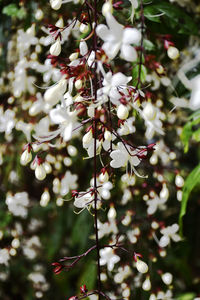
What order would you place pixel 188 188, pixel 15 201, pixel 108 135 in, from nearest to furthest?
pixel 108 135 < pixel 188 188 < pixel 15 201

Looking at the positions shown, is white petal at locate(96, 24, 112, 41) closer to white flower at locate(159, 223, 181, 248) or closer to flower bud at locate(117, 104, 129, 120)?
flower bud at locate(117, 104, 129, 120)

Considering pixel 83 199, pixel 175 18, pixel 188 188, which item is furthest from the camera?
pixel 175 18

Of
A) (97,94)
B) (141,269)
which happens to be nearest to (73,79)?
(97,94)

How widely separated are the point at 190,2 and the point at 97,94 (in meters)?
1.08

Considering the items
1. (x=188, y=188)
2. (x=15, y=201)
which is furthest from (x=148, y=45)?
(x=15, y=201)

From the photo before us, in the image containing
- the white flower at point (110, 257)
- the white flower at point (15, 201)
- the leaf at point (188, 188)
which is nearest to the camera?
the leaf at point (188, 188)

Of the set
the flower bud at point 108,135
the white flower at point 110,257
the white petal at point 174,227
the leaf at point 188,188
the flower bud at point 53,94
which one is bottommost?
the white petal at point 174,227

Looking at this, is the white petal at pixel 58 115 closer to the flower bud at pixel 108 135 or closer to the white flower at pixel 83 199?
the flower bud at pixel 108 135

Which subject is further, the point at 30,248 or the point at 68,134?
the point at 30,248

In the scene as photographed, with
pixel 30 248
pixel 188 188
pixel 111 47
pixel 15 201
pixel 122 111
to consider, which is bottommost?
pixel 30 248

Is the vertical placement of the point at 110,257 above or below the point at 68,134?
below

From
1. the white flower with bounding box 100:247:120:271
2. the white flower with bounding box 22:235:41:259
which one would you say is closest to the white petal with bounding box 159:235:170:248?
the white flower with bounding box 100:247:120:271

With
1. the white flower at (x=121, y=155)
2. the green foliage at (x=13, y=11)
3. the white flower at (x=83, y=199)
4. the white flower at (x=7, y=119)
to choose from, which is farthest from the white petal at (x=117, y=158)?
the green foliage at (x=13, y=11)

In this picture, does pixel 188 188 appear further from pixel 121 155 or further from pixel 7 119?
pixel 7 119
